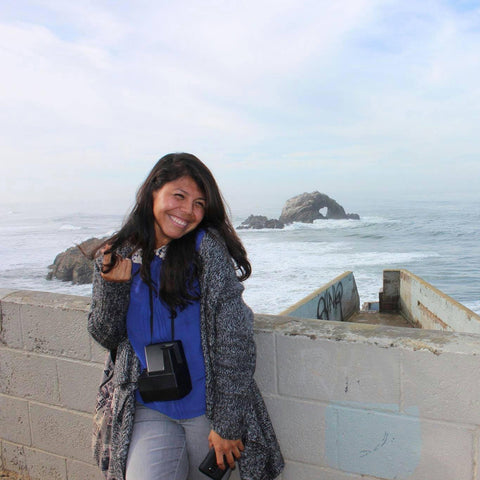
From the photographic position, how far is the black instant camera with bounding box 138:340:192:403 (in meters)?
1.41

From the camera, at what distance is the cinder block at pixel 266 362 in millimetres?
1771

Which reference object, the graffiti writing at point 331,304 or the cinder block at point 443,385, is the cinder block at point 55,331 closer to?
the cinder block at point 443,385

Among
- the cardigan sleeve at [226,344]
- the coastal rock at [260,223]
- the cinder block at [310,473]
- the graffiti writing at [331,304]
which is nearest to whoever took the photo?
the cardigan sleeve at [226,344]

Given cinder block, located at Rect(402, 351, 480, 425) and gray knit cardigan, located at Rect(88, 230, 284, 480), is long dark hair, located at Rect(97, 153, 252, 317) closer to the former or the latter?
gray knit cardigan, located at Rect(88, 230, 284, 480)

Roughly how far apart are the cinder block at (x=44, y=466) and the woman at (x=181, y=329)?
1.04m

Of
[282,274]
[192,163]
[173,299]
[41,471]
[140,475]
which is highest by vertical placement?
[192,163]

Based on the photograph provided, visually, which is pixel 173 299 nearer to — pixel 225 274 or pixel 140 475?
pixel 225 274

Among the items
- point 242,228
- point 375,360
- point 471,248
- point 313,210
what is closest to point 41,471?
point 375,360

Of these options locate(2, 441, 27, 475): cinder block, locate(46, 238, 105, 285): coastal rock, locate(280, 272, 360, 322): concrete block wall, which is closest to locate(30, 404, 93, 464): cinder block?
locate(2, 441, 27, 475): cinder block

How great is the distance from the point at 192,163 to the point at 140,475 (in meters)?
1.00

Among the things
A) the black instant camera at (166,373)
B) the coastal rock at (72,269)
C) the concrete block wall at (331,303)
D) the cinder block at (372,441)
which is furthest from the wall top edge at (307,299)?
the coastal rock at (72,269)

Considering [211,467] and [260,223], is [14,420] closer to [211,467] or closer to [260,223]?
[211,467]

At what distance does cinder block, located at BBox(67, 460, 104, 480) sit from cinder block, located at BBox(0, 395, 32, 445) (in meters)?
0.29

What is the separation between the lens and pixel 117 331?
154 cm
